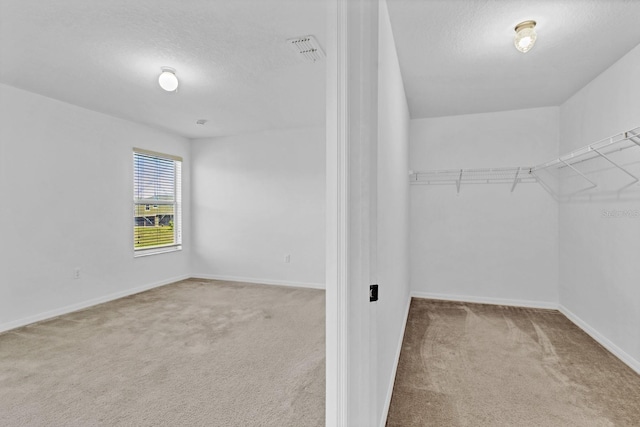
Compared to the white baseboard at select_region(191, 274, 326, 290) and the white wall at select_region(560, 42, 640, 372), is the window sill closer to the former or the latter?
the white baseboard at select_region(191, 274, 326, 290)

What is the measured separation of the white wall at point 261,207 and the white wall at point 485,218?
4.93 ft

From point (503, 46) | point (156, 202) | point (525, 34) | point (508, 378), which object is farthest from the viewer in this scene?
point (156, 202)

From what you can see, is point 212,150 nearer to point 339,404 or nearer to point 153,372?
point 153,372

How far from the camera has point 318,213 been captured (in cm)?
486

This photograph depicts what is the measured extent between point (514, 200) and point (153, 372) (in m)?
4.20

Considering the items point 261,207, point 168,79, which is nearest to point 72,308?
point 261,207

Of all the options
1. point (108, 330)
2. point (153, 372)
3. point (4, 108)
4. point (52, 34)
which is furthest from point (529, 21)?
point (4, 108)

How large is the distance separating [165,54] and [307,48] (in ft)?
3.73

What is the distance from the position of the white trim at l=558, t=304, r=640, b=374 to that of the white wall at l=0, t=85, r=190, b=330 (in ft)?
17.7

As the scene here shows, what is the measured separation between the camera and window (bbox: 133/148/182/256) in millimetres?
4660

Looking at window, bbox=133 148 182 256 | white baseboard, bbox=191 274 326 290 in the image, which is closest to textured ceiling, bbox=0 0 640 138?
window, bbox=133 148 182 256

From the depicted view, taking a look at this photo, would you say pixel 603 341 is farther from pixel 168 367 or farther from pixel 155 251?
pixel 155 251

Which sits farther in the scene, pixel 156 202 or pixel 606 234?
pixel 156 202

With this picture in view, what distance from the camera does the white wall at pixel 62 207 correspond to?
3.27 metres
